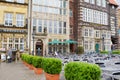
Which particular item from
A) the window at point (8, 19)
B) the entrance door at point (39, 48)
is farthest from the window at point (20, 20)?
the entrance door at point (39, 48)

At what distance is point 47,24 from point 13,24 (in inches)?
224

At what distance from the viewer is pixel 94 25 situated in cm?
4359

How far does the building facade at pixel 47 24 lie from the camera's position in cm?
3388

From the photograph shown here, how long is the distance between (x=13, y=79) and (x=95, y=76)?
691 cm

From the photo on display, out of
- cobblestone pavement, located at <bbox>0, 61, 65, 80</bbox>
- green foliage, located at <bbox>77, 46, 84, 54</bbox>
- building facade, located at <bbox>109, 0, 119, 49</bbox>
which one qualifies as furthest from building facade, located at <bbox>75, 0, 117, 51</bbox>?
cobblestone pavement, located at <bbox>0, 61, 65, 80</bbox>

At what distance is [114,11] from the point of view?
4919 centimetres

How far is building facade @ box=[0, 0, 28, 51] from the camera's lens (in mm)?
31422

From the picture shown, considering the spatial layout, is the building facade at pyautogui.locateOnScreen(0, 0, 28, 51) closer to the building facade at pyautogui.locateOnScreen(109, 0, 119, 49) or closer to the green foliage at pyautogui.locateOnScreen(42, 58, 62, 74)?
the building facade at pyautogui.locateOnScreen(109, 0, 119, 49)

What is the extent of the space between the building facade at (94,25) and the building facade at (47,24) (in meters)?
3.01

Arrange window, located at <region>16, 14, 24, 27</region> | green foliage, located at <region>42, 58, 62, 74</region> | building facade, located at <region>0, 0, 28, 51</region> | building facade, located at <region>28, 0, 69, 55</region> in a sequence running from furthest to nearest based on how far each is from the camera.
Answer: building facade, located at <region>28, 0, 69, 55</region> → window, located at <region>16, 14, 24, 27</region> → building facade, located at <region>0, 0, 28, 51</region> → green foliage, located at <region>42, 58, 62, 74</region>

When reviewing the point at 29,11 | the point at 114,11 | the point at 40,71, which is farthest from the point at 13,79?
the point at 114,11

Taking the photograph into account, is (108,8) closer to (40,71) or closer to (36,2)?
(36,2)

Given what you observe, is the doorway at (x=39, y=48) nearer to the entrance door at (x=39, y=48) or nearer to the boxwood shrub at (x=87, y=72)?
the entrance door at (x=39, y=48)

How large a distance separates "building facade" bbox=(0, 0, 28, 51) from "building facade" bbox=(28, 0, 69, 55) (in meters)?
0.97
